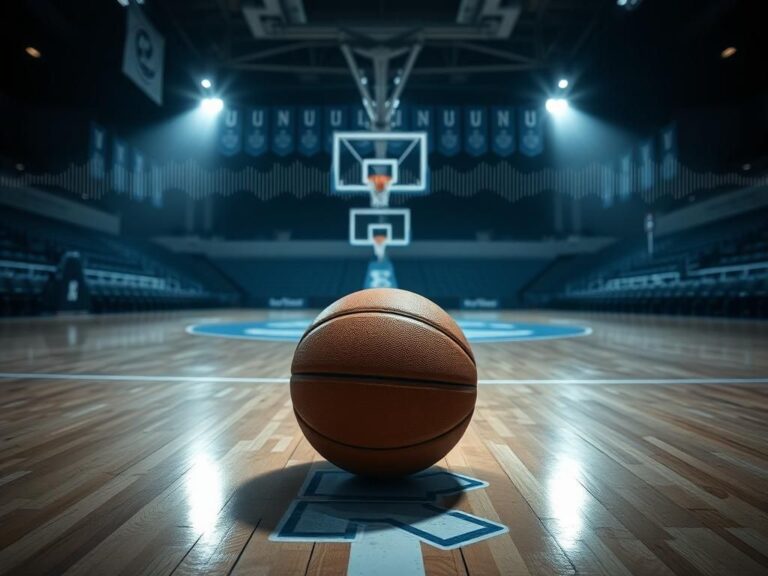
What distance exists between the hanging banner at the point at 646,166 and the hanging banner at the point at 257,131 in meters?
12.2

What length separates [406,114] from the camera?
15906 millimetres

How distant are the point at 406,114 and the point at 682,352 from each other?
12.4 m

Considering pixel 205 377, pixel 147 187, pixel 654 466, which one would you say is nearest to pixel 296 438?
pixel 654 466

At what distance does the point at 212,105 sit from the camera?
1614 cm

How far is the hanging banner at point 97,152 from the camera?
15.8 meters

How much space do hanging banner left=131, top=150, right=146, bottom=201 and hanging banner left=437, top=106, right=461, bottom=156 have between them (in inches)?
410

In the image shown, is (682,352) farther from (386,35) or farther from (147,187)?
(147,187)

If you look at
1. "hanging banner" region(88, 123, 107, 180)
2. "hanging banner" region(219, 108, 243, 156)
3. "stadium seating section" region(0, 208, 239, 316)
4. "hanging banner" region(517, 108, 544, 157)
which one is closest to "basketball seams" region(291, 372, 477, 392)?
"stadium seating section" region(0, 208, 239, 316)

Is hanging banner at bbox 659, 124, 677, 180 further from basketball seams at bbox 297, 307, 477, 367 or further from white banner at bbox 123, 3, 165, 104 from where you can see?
basketball seams at bbox 297, 307, 477, 367

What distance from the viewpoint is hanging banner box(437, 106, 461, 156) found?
15750mm

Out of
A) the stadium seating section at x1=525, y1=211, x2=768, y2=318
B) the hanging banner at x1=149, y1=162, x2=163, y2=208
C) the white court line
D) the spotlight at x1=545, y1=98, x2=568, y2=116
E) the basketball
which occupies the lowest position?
the white court line

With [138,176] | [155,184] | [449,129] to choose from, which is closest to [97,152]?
[138,176]

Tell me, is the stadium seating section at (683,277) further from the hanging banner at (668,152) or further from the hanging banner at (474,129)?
the hanging banner at (474,129)

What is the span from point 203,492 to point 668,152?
60.3 feet
